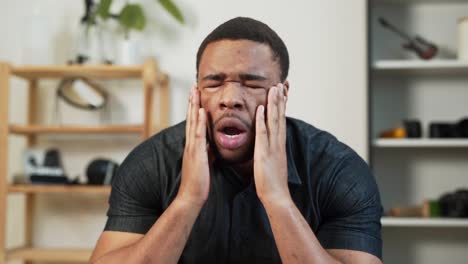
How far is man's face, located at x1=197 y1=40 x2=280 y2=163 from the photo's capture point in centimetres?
136

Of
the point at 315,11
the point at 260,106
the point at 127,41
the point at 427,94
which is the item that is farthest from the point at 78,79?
the point at 260,106

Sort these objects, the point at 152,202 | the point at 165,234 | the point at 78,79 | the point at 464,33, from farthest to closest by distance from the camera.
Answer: the point at 78,79 → the point at 464,33 → the point at 152,202 → the point at 165,234

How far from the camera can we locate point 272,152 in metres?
1.40

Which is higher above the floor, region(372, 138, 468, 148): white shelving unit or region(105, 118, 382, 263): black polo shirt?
region(372, 138, 468, 148): white shelving unit

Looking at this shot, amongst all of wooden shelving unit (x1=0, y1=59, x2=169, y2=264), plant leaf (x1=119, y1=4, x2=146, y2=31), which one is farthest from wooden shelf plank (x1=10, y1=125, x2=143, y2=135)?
plant leaf (x1=119, y1=4, x2=146, y2=31)

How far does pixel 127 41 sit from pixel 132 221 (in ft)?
4.94

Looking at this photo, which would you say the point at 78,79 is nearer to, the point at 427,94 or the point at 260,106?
the point at 427,94

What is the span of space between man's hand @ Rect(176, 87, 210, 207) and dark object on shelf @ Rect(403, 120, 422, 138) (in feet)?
4.91

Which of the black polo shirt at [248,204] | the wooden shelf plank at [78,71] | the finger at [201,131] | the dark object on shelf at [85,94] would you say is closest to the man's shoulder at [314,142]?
the black polo shirt at [248,204]

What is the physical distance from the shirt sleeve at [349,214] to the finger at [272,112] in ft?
0.52

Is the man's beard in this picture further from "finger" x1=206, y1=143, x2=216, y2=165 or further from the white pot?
the white pot

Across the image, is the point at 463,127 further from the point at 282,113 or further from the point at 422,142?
the point at 282,113

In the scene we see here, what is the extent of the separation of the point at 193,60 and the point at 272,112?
1.61 meters

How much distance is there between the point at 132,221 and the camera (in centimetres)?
145
